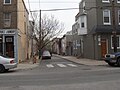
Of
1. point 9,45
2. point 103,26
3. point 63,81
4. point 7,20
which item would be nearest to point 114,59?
point 63,81

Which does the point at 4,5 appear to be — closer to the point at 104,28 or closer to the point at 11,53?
the point at 11,53

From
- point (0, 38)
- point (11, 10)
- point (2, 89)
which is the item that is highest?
point (11, 10)

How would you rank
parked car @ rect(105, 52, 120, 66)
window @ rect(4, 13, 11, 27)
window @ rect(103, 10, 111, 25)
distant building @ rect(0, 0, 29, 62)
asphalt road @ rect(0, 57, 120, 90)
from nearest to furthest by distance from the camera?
asphalt road @ rect(0, 57, 120, 90), parked car @ rect(105, 52, 120, 66), distant building @ rect(0, 0, 29, 62), window @ rect(4, 13, 11, 27), window @ rect(103, 10, 111, 25)

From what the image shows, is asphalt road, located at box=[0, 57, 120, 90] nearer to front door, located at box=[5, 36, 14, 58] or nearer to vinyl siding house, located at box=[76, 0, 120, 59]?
front door, located at box=[5, 36, 14, 58]

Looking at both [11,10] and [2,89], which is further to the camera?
[11,10]

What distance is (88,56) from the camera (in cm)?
4509

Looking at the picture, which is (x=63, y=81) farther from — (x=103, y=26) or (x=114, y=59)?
(x=103, y=26)

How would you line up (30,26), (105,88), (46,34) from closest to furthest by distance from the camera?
(105,88) → (46,34) → (30,26)

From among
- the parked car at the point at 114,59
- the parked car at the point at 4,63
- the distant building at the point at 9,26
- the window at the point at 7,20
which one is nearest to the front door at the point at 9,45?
the distant building at the point at 9,26

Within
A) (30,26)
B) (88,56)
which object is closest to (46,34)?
(30,26)

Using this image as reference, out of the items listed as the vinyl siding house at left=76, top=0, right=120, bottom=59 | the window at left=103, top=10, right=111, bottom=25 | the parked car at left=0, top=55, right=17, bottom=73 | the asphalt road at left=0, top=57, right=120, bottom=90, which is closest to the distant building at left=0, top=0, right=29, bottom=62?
the vinyl siding house at left=76, top=0, right=120, bottom=59

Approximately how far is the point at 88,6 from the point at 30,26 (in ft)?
70.6

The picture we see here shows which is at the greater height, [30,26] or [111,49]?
[30,26]

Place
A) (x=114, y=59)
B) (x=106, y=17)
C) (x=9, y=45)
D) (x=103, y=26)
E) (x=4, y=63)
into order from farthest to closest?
(x=106, y=17)
(x=103, y=26)
(x=9, y=45)
(x=114, y=59)
(x=4, y=63)
